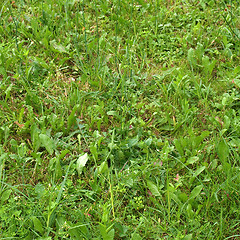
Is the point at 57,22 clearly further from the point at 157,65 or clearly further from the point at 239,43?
the point at 239,43

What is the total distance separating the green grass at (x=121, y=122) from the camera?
1.96 metres

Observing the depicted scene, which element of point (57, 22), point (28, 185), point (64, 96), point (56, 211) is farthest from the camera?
point (57, 22)

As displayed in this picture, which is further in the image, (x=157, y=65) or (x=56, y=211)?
(x=157, y=65)

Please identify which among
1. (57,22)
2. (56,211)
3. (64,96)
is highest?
(57,22)

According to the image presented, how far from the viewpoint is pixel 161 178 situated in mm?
2170

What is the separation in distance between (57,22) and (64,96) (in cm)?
100

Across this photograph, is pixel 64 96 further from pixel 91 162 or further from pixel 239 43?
pixel 239 43

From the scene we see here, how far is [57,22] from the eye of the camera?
3281 mm

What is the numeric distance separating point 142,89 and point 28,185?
120cm

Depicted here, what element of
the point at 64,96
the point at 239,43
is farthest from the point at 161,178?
the point at 239,43

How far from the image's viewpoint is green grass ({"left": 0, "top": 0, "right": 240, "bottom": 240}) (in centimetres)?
196

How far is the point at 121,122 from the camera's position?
2463 millimetres

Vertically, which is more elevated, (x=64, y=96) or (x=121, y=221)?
(x=64, y=96)

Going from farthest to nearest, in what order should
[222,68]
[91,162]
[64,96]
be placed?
1. [222,68]
2. [64,96]
3. [91,162]
